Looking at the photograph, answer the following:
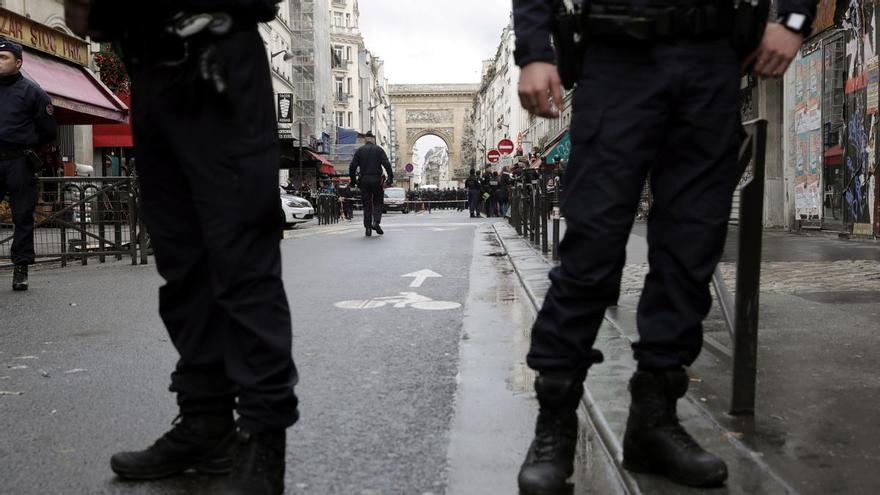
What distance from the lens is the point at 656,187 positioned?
2.50 m


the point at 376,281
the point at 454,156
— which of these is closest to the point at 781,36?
the point at 376,281

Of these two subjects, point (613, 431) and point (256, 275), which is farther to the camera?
point (613, 431)

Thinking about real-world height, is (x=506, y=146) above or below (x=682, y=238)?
above

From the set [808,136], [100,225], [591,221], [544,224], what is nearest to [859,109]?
[808,136]

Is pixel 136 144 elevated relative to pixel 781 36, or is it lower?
lower

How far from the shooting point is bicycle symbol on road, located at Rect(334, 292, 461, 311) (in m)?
6.13

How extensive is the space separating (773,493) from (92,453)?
1902 mm

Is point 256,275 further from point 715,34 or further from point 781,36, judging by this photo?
point 781,36

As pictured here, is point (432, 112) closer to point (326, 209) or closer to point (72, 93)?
point (326, 209)

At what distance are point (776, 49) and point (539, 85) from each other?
0.64 meters

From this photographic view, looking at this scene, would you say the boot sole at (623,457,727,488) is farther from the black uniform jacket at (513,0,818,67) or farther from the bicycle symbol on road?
the bicycle symbol on road

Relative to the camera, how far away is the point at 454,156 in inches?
5295

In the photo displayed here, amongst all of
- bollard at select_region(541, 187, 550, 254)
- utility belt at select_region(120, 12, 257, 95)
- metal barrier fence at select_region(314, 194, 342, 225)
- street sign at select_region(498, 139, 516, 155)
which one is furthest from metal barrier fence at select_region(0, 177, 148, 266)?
street sign at select_region(498, 139, 516, 155)

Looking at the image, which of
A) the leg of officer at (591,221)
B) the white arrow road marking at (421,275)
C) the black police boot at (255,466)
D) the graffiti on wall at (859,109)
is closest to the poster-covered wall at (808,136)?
the graffiti on wall at (859,109)
